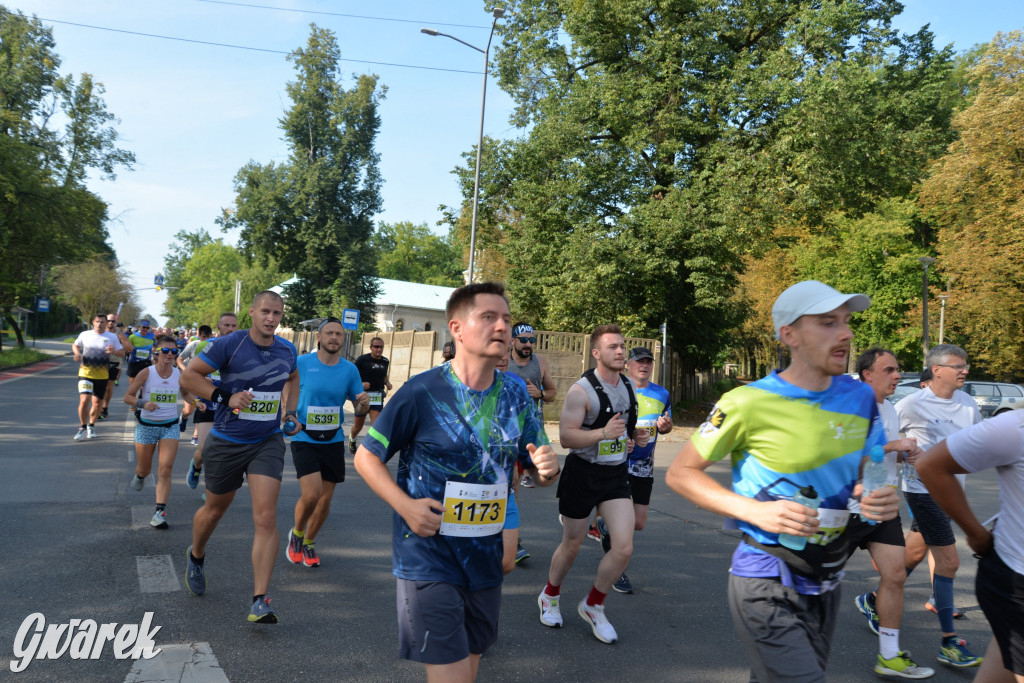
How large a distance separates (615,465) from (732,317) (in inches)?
923

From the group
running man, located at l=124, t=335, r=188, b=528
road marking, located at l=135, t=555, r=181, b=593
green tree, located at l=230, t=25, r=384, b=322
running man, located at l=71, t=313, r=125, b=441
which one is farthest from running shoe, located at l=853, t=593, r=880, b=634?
green tree, located at l=230, t=25, r=384, b=322

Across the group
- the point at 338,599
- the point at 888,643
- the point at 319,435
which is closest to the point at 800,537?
the point at 888,643

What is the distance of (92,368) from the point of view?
1362cm

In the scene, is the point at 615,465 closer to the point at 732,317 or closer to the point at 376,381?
the point at 376,381

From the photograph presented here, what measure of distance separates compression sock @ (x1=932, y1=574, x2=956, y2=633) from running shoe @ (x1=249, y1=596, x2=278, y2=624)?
422 centimetres

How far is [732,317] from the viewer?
27484 millimetres

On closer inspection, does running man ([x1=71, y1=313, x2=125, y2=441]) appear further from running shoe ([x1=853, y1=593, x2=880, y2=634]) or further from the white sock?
the white sock

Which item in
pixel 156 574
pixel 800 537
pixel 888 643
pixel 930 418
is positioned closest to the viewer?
pixel 800 537

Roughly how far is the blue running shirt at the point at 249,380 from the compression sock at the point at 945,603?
4.57m

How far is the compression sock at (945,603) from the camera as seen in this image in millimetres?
4859

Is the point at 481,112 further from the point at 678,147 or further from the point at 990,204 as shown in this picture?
the point at 990,204

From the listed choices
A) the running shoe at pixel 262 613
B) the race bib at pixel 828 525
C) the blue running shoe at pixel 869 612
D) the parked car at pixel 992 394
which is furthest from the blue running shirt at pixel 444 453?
the parked car at pixel 992 394

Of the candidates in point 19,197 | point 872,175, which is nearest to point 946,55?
point 872,175

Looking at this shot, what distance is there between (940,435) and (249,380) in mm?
4830
